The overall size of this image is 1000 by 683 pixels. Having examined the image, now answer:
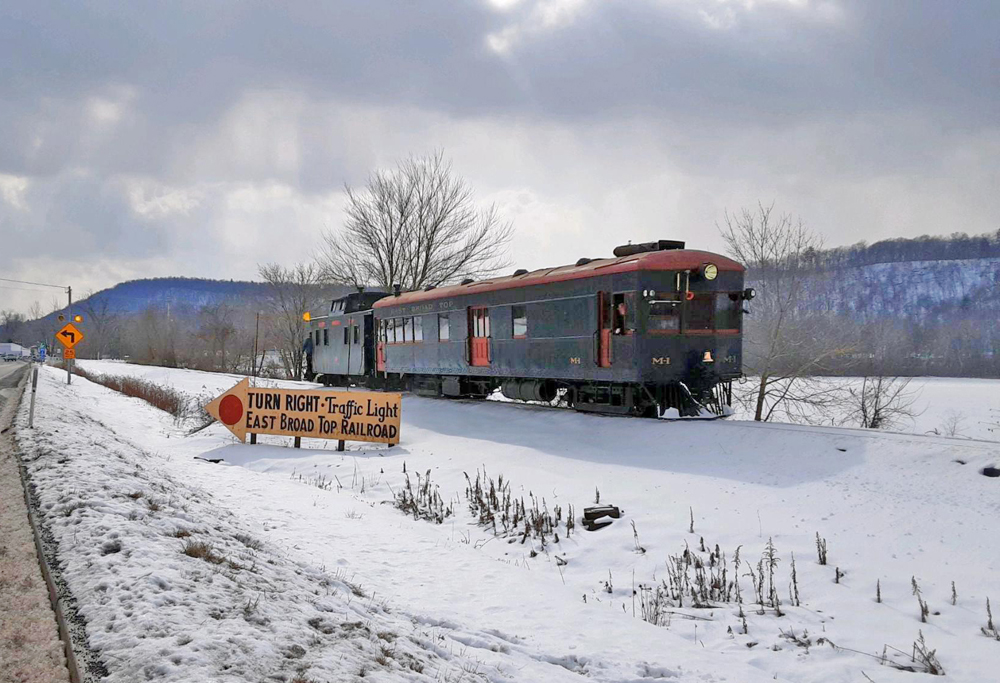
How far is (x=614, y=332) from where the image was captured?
1334cm

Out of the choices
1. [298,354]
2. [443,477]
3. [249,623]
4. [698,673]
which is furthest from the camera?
[298,354]

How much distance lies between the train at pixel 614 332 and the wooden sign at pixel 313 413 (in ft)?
10.9

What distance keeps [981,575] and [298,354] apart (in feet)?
152

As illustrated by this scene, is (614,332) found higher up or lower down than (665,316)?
lower down

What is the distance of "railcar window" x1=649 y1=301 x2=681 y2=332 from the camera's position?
1302 cm

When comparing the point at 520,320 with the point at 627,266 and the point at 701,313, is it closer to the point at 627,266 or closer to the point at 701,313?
the point at 627,266

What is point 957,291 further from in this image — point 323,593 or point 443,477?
point 323,593

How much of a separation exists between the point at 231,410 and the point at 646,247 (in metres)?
8.96

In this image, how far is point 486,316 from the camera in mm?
17578

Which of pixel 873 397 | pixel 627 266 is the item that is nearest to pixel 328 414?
pixel 627 266

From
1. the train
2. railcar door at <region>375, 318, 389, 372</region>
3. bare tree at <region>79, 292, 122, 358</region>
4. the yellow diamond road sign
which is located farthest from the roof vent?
bare tree at <region>79, 292, 122, 358</region>

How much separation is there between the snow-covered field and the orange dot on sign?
116 inches

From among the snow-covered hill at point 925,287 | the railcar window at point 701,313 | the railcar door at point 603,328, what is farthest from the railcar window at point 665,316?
the snow-covered hill at point 925,287

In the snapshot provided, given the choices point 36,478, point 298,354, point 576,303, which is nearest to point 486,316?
point 576,303
